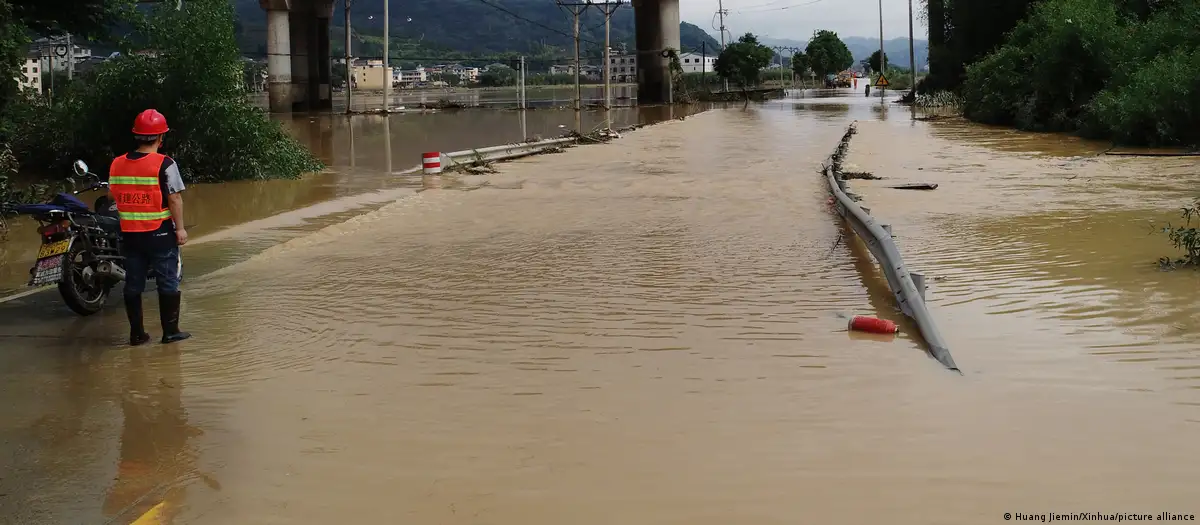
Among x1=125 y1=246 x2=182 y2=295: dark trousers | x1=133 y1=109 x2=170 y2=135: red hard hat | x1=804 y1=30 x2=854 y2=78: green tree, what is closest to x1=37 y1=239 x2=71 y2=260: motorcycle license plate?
x1=125 y1=246 x2=182 y2=295: dark trousers

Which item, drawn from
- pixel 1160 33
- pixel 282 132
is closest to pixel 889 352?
pixel 282 132

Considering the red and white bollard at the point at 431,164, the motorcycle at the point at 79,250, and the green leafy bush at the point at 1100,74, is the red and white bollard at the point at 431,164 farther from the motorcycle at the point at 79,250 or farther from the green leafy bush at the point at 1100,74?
the green leafy bush at the point at 1100,74

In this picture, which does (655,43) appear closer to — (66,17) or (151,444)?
(66,17)

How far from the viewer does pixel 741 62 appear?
354 feet

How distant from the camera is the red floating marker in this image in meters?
7.61

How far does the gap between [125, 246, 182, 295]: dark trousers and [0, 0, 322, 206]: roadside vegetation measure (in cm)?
1345

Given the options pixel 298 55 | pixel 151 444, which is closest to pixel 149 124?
pixel 151 444

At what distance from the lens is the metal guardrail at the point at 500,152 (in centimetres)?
2299

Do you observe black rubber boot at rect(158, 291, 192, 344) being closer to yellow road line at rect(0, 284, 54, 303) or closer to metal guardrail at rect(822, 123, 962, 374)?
yellow road line at rect(0, 284, 54, 303)

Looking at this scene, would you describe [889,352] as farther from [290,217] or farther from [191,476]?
[290,217]

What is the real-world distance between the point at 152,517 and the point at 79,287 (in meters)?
4.91

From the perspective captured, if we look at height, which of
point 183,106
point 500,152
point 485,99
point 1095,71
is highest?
point 485,99

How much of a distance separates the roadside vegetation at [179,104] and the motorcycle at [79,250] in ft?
39.7

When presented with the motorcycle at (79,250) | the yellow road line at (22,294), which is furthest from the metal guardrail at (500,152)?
the motorcycle at (79,250)
